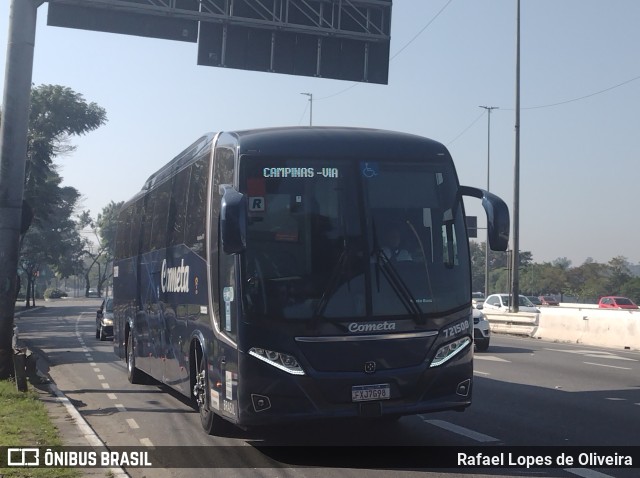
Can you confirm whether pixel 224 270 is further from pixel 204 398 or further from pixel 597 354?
pixel 597 354

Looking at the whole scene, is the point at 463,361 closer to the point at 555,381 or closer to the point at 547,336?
the point at 555,381

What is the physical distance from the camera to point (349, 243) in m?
9.02

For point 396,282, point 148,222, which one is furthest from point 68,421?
point 396,282

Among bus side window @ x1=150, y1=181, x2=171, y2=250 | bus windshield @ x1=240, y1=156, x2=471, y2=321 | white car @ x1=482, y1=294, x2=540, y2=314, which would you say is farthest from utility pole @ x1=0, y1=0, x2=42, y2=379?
white car @ x1=482, y1=294, x2=540, y2=314

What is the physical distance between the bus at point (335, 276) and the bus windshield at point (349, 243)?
1 centimetres

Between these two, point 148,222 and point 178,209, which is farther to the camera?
point 148,222

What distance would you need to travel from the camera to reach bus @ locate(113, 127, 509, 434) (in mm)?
8672

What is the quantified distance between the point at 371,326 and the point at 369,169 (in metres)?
1.70

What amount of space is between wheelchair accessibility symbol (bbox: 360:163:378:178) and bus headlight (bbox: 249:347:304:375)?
211cm

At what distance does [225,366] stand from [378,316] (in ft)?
5.66

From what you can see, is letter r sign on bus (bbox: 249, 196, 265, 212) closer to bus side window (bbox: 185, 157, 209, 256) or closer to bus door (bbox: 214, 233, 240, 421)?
bus door (bbox: 214, 233, 240, 421)

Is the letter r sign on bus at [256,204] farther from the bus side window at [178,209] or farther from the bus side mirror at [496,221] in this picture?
the bus side window at [178,209]

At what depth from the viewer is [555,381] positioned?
1600 cm

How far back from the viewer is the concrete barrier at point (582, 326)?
26.0m
